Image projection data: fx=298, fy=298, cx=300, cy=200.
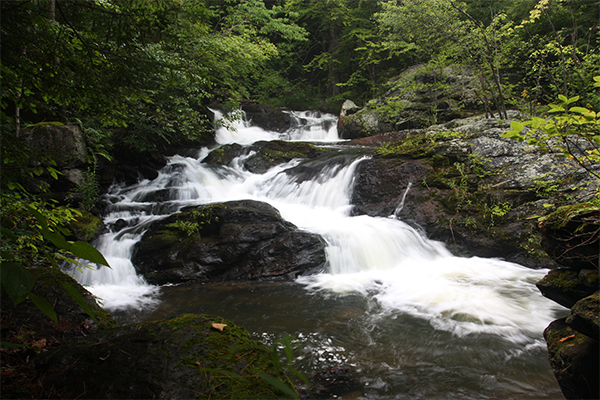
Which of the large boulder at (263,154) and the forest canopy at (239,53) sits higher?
the forest canopy at (239,53)

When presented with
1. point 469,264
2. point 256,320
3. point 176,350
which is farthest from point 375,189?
point 176,350

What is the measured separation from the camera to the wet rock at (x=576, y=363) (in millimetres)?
2113

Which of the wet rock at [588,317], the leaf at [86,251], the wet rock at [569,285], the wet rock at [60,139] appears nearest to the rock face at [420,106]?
the wet rock at [569,285]

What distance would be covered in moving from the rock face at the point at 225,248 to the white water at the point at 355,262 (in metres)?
0.34

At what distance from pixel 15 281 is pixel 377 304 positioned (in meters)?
4.65

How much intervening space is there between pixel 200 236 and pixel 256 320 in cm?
325

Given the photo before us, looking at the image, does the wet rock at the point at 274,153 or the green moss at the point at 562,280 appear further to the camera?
the wet rock at the point at 274,153

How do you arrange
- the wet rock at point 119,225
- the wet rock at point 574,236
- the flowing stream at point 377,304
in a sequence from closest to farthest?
the wet rock at point 574,236 < the flowing stream at point 377,304 < the wet rock at point 119,225

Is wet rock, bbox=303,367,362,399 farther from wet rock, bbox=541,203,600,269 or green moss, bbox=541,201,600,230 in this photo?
green moss, bbox=541,201,600,230

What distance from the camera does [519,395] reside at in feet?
8.82

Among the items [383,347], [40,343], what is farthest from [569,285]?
[40,343]

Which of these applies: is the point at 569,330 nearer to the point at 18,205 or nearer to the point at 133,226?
the point at 18,205

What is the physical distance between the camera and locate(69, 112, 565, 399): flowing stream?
305 centimetres

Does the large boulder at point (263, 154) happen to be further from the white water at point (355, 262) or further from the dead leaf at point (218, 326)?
the dead leaf at point (218, 326)
